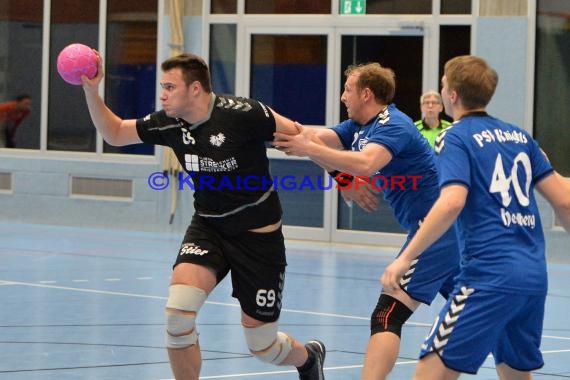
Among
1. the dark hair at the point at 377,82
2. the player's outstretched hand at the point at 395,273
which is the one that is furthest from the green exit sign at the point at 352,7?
the player's outstretched hand at the point at 395,273

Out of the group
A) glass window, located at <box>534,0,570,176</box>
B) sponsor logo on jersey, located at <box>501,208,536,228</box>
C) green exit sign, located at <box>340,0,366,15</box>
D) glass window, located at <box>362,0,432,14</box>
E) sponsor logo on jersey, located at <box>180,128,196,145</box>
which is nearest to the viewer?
sponsor logo on jersey, located at <box>501,208,536,228</box>

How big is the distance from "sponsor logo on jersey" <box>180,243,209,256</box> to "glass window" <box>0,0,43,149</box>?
12953 mm

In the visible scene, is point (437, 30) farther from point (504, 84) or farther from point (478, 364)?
point (478, 364)

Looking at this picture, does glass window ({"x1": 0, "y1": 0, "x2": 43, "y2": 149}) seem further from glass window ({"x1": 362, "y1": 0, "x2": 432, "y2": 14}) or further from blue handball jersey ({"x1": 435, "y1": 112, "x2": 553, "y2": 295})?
blue handball jersey ({"x1": 435, "y1": 112, "x2": 553, "y2": 295})

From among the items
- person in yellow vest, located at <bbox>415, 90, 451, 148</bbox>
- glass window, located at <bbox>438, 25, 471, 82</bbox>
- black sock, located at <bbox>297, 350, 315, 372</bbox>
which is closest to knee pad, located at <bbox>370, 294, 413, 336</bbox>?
black sock, located at <bbox>297, 350, 315, 372</bbox>

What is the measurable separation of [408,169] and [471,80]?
1.69 meters

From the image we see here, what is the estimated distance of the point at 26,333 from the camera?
9.07 m

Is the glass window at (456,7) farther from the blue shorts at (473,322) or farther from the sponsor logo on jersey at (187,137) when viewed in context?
the blue shorts at (473,322)

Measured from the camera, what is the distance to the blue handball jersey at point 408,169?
6710mm

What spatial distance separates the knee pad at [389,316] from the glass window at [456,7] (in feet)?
31.2

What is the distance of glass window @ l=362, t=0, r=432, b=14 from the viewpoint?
52.6 feet

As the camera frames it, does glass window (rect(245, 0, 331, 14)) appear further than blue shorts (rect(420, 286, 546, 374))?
Yes

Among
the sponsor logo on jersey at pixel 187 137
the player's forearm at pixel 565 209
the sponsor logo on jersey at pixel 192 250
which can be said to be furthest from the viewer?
the sponsor logo on jersey at pixel 187 137

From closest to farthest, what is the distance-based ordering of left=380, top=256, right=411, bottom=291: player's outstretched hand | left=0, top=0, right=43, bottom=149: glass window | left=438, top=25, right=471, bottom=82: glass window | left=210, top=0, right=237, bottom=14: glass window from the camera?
left=380, top=256, right=411, bottom=291: player's outstretched hand
left=438, top=25, right=471, bottom=82: glass window
left=210, top=0, right=237, bottom=14: glass window
left=0, top=0, right=43, bottom=149: glass window
